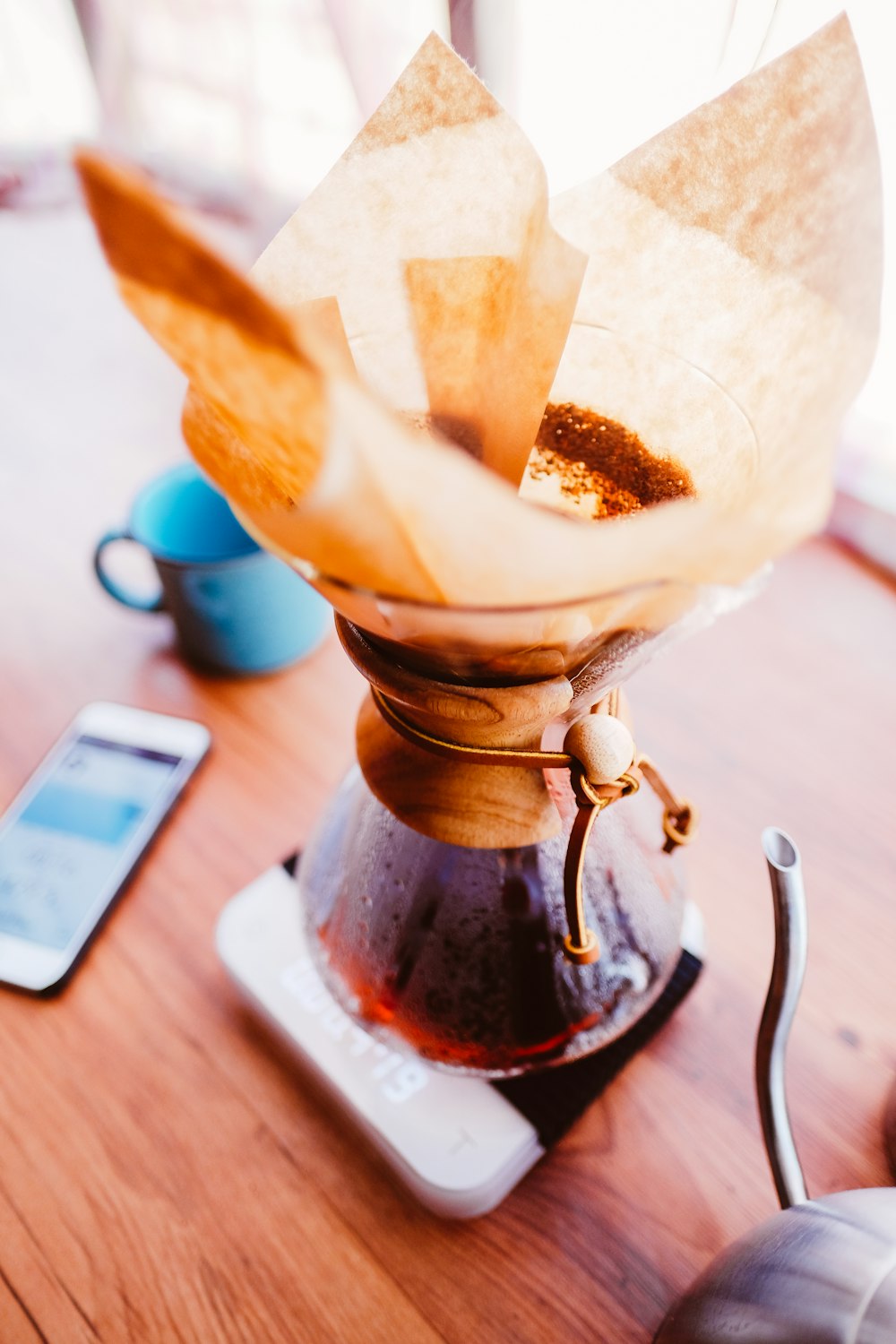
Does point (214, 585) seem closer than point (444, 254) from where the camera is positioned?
No

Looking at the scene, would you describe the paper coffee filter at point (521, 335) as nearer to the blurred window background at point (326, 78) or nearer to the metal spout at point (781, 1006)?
the metal spout at point (781, 1006)

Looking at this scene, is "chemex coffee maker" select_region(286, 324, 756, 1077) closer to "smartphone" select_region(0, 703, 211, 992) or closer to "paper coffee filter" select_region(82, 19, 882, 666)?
"paper coffee filter" select_region(82, 19, 882, 666)

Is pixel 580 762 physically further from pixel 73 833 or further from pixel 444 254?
pixel 73 833

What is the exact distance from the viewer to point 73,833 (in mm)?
555

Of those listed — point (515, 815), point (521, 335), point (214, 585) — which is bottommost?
point (214, 585)

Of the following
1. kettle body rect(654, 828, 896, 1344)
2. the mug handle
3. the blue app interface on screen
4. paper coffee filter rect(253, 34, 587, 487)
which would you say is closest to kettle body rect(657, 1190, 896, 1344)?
kettle body rect(654, 828, 896, 1344)

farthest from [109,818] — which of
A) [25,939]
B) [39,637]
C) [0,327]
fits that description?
[0,327]

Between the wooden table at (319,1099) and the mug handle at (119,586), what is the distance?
0.06 meters

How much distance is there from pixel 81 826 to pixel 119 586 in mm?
175

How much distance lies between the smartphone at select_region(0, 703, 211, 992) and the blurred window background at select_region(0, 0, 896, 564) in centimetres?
57

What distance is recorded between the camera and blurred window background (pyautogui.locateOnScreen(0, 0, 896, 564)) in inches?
23.7

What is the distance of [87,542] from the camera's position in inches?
29.4

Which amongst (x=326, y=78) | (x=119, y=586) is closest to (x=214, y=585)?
(x=119, y=586)

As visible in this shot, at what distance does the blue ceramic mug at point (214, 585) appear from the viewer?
22.0 inches
